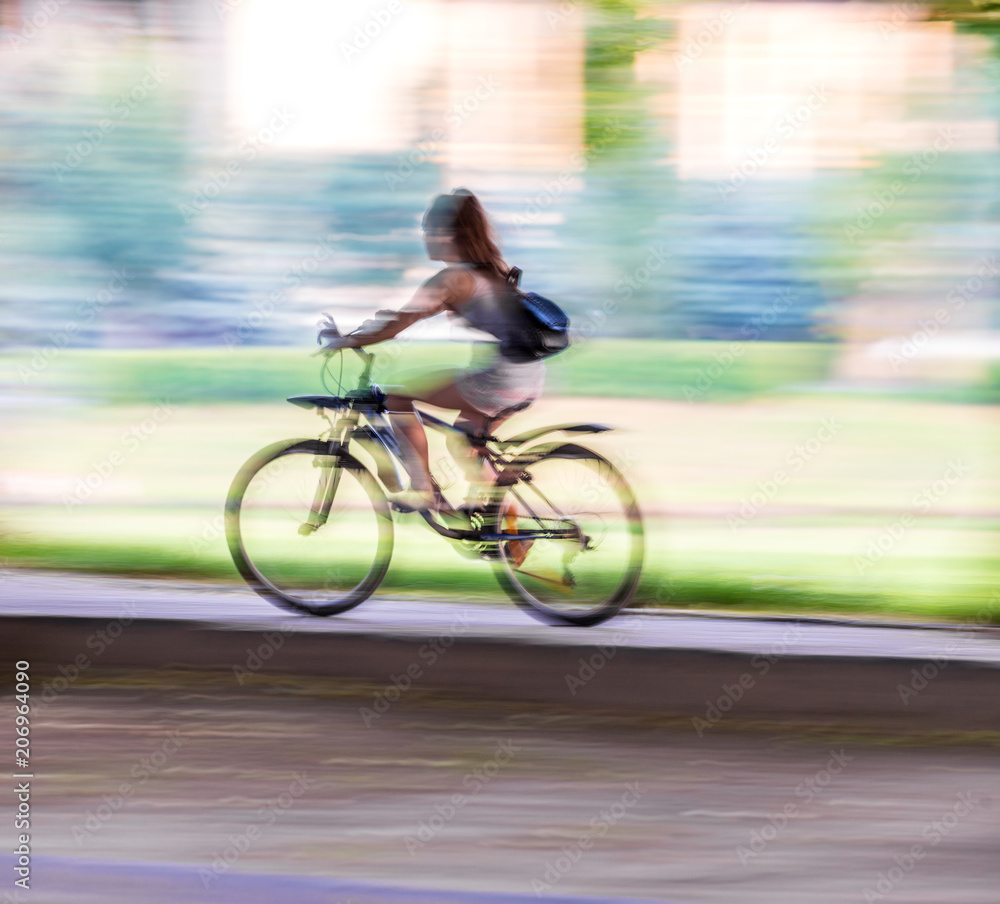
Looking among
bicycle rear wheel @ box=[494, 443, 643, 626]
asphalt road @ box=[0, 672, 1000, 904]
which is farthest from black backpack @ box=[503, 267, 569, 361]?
asphalt road @ box=[0, 672, 1000, 904]

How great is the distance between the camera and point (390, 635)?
4.56m

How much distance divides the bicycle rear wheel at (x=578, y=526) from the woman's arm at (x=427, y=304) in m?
0.63

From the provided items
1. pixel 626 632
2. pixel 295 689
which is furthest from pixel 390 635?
pixel 626 632

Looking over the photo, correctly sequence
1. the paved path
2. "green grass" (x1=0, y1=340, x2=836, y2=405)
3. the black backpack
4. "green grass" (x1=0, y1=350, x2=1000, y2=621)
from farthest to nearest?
1. "green grass" (x1=0, y1=340, x2=836, y2=405)
2. "green grass" (x1=0, y1=350, x2=1000, y2=621)
3. the black backpack
4. the paved path

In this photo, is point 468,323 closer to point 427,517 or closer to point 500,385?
point 500,385

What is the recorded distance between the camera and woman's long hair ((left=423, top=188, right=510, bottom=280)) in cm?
466

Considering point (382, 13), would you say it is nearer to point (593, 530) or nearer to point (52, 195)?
point (52, 195)

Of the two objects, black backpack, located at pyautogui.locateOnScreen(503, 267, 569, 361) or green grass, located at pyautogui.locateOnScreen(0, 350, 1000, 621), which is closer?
black backpack, located at pyautogui.locateOnScreen(503, 267, 569, 361)

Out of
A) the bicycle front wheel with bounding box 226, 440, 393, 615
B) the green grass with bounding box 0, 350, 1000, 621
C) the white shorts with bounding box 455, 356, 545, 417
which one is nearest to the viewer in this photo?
the white shorts with bounding box 455, 356, 545, 417

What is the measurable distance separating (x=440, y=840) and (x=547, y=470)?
1733 millimetres

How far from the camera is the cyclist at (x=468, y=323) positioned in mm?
4617

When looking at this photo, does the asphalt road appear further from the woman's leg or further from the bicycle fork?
the woman's leg

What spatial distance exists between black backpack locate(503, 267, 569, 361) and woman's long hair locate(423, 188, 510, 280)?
0.30 feet

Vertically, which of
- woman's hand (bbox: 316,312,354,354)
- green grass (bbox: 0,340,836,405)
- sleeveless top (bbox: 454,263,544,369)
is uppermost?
sleeveless top (bbox: 454,263,544,369)
